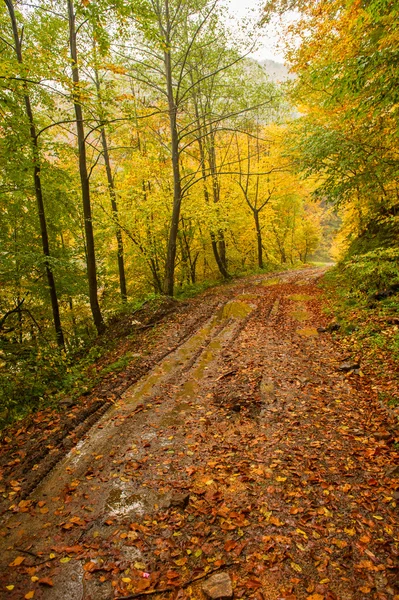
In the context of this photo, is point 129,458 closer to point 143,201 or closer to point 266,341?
point 266,341

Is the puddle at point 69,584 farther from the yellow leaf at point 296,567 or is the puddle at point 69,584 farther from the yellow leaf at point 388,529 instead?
the yellow leaf at point 388,529

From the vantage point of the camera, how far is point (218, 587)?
258 cm

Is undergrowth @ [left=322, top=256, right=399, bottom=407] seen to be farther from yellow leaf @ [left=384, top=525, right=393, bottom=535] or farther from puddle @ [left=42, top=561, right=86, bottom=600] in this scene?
puddle @ [left=42, top=561, right=86, bottom=600]

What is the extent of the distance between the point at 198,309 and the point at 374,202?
7.18 meters

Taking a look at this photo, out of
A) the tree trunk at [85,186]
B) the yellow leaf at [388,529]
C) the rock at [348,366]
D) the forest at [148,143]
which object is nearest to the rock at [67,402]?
the forest at [148,143]

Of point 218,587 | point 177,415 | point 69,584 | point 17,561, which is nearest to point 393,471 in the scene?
point 218,587

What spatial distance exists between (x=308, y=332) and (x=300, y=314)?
1654mm

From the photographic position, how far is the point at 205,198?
17922 millimetres

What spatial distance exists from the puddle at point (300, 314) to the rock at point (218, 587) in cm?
748

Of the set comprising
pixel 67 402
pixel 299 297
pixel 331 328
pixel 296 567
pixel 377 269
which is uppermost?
pixel 377 269

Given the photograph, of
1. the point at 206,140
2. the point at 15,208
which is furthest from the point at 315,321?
the point at 206,140

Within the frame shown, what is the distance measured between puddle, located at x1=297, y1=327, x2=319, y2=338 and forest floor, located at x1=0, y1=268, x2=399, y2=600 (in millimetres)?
1524

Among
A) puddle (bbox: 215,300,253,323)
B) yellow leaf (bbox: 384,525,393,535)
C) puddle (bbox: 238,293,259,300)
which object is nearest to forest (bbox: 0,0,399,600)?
yellow leaf (bbox: 384,525,393,535)

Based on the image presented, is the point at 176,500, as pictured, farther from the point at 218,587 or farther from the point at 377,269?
the point at 377,269
